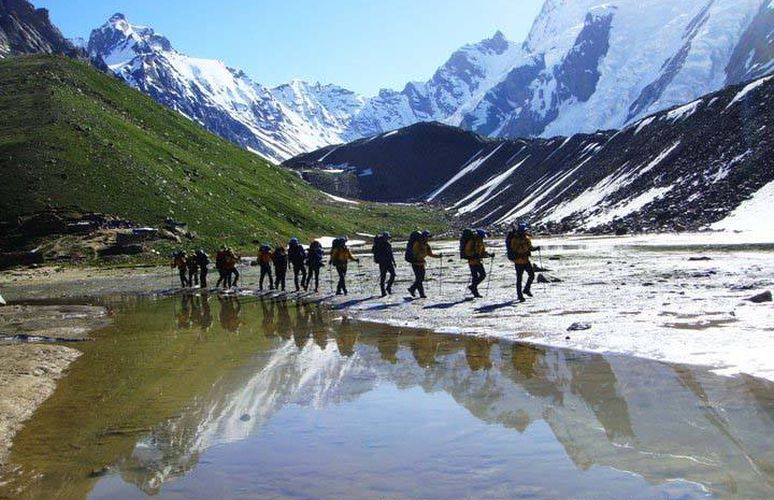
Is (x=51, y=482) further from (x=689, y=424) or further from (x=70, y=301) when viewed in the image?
(x=70, y=301)

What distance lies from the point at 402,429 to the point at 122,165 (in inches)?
2923

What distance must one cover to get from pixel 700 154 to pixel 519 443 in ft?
325

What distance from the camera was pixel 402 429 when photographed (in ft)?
29.1

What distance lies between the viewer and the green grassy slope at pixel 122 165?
6769cm

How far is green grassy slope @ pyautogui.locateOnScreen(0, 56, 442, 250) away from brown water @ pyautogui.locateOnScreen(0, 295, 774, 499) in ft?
189

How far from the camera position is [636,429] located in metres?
8.17

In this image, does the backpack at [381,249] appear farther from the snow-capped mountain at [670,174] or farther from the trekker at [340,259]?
the snow-capped mountain at [670,174]

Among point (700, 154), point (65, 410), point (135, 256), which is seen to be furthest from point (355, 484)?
point (700, 154)

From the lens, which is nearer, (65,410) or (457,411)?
(457,411)

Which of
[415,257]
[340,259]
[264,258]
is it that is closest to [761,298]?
[415,257]

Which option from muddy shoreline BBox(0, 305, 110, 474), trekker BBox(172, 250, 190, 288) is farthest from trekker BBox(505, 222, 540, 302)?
trekker BBox(172, 250, 190, 288)

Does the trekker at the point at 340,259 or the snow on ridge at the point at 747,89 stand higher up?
the snow on ridge at the point at 747,89

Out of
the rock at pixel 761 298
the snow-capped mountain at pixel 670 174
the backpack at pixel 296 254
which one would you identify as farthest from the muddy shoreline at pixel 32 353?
the snow-capped mountain at pixel 670 174

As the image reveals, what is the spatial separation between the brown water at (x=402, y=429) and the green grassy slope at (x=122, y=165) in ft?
189
